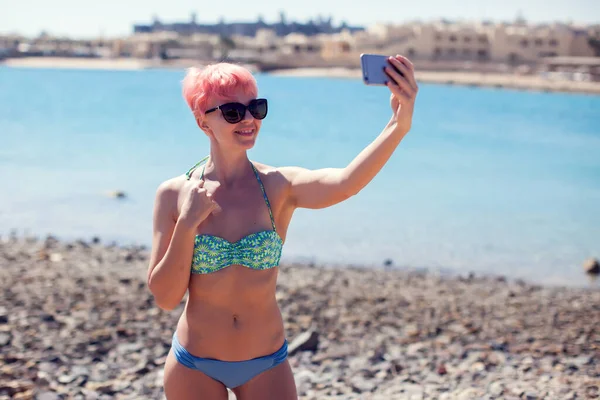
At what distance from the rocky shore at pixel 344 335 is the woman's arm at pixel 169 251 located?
2888 millimetres

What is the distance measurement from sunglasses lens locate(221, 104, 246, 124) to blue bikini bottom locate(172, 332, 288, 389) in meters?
0.88

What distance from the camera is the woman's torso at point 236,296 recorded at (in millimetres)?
2857

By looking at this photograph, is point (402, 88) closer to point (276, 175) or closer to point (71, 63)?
point (276, 175)

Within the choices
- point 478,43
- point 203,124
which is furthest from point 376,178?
point 478,43

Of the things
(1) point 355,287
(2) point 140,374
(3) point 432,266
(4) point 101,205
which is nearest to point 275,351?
(2) point 140,374

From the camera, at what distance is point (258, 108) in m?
2.80

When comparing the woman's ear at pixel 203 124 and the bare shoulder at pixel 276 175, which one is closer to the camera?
the woman's ear at pixel 203 124

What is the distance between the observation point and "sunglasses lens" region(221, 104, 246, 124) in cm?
276

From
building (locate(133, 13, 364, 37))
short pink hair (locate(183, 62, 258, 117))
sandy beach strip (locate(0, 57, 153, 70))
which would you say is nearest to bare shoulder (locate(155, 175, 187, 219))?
short pink hair (locate(183, 62, 258, 117))

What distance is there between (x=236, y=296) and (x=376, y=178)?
21.0 metres

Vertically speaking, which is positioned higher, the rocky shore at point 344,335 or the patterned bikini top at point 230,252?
the patterned bikini top at point 230,252

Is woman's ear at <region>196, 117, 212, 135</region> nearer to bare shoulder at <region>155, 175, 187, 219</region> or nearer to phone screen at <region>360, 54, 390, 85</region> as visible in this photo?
bare shoulder at <region>155, 175, 187, 219</region>

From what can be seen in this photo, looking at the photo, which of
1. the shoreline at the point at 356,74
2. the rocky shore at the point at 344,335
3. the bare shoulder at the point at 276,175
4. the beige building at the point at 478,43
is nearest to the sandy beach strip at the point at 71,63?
the shoreline at the point at 356,74

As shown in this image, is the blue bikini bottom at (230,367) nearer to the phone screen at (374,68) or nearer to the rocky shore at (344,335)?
the phone screen at (374,68)
